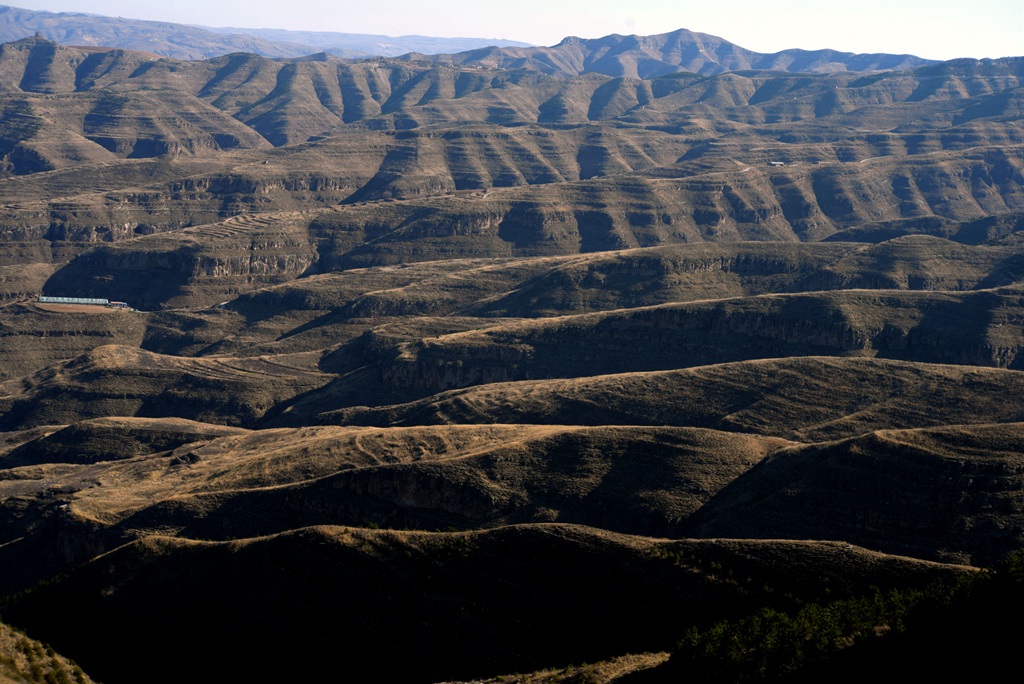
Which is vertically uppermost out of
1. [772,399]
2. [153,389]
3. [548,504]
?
[772,399]

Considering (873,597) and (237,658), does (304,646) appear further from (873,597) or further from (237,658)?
(873,597)

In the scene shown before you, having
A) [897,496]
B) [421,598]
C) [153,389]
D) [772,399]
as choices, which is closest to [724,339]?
[772,399]

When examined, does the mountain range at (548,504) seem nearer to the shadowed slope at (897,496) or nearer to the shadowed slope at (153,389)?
the shadowed slope at (897,496)

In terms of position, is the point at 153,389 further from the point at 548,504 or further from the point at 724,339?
the point at 548,504

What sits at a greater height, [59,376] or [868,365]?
[868,365]

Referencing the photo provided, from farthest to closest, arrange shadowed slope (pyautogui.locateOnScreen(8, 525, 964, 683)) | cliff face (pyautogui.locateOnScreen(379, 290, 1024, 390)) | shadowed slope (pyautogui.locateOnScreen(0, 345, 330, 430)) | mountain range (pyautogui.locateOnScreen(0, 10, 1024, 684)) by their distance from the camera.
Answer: shadowed slope (pyautogui.locateOnScreen(0, 345, 330, 430)) < cliff face (pyautogui.locateOnScreen(379, 290, 1024, 390)) < shadowed slope (pyautogui.locateOnScreen(8, 525, 964, 683)) < mountain range (pyautogui.locateOnScreen(0, 10, 1024, 684))

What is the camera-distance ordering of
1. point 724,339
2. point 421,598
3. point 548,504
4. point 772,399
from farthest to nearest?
point 724,339, point 772,399, point 548,504, point 421,598

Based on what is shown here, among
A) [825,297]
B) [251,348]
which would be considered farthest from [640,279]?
[251,348]

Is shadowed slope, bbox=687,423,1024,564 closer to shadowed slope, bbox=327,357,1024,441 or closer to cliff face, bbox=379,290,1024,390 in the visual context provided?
shadowed slope, bbox=327,357,1024,441

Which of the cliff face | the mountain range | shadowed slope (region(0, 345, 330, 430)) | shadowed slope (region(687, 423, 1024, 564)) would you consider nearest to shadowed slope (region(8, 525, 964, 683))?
the mountain range

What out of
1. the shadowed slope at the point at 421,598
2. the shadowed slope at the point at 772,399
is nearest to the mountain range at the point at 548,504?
the shadowed slope at the point at 421,598

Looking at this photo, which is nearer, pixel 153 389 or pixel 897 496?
pixel 897 496
